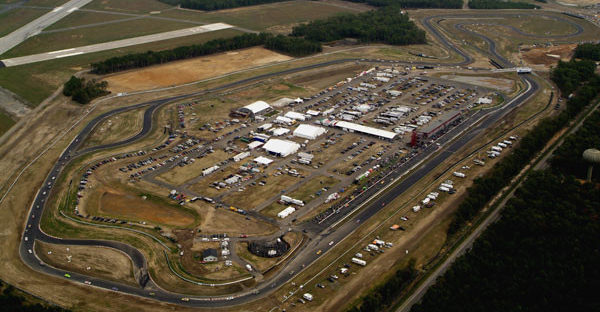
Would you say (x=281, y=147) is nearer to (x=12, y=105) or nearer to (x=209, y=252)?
(x=209, y=252)

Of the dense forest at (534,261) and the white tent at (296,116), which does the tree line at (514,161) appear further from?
the white tent at (296,116)

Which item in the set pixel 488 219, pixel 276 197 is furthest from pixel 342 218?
pixel 488 219

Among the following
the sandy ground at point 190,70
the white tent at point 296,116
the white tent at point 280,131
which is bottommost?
the white tent at point 280,131

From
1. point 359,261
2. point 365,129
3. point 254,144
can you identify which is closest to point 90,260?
point 359,261

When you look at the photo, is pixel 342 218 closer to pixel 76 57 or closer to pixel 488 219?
pixel 488 219

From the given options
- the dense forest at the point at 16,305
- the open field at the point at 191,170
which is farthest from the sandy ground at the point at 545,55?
the dense forest at the point at 16,305

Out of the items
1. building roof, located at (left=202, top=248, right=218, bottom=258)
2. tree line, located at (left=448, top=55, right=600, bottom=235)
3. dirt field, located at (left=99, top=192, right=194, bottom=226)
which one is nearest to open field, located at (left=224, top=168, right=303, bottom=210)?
dirt field, located at (left=99, top=192, right=194, bottom=226)

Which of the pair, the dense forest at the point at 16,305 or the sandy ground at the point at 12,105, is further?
the sandy ground at the point at 12,105
